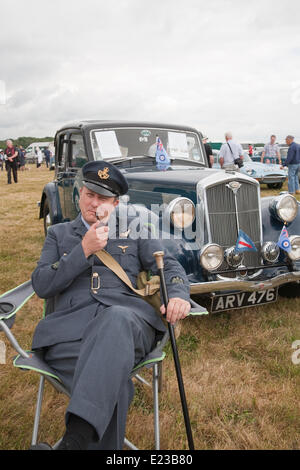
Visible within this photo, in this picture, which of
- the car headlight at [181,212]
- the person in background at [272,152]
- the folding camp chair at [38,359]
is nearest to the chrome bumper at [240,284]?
the car headlight at [181,212]

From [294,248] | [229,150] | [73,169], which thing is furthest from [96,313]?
[229,150]

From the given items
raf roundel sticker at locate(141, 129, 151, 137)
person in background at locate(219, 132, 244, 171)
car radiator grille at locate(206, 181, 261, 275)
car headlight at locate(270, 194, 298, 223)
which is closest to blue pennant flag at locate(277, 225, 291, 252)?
car radiator grille at locate(206, 181, 261, 275)

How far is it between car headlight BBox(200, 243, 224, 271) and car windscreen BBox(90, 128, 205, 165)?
178cm

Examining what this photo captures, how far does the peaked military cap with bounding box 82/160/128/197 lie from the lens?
7.27 feet

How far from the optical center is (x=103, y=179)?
224 cm

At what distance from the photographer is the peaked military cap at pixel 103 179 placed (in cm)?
222

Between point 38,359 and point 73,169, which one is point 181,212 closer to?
point 38,359

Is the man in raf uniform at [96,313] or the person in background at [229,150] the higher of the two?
the person in background at [229,150]

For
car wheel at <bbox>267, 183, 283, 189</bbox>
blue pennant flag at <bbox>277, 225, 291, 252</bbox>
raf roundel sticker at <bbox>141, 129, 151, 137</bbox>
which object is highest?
raf roundel sticker at <bbox>141, 129, 151, 137</bbox>

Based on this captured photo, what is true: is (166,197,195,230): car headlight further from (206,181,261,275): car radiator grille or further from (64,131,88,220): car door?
(64,131,88,220): car door

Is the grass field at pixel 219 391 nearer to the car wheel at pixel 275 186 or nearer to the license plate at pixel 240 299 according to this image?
the license plate at pixel 240 299

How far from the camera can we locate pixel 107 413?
1530 millimetres

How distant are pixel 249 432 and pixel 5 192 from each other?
1418cm
